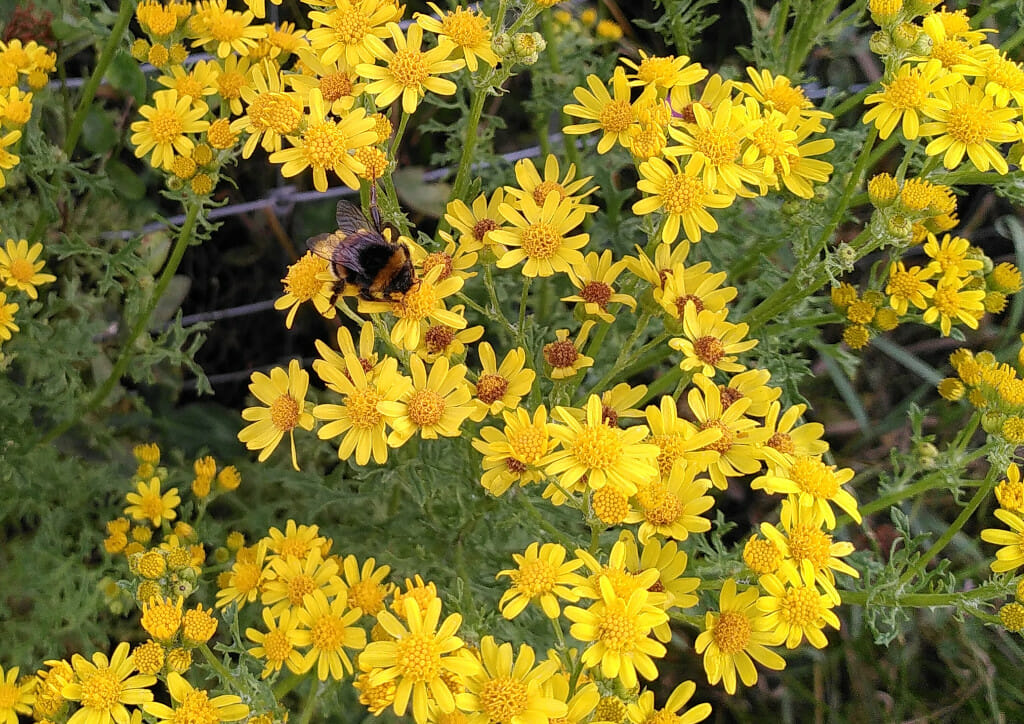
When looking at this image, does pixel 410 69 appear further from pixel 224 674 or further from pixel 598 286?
pixel 224 674

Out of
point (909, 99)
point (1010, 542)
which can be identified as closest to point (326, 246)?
point (909, 99)

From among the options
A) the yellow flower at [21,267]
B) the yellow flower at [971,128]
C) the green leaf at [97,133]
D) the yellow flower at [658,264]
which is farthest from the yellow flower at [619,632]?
the green leaf at [97,133]

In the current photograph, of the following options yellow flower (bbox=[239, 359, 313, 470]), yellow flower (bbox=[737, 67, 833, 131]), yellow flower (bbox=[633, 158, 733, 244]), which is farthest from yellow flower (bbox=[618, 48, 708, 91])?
yellow flower (bbox=[239, 359, 313, 470])

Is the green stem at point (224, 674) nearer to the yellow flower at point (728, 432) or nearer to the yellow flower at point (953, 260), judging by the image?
the yellow flower at point (728, 432)

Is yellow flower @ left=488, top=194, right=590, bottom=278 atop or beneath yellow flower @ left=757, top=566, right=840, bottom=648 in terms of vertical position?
atop

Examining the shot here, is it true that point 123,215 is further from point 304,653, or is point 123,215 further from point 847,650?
point 847,650

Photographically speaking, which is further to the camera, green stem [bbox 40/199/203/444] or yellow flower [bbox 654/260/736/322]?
green stem [bbox 40/199/203/444]

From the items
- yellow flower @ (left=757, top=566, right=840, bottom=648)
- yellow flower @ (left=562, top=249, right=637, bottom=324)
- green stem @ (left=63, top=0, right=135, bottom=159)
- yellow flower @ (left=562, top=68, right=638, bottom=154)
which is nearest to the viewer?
yellow flower @ (left=757, top=566, right=840, bottom=648)

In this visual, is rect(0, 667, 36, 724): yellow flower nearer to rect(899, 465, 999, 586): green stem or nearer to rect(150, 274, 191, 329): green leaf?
rect(150, 274, 191, 329): green leaf
